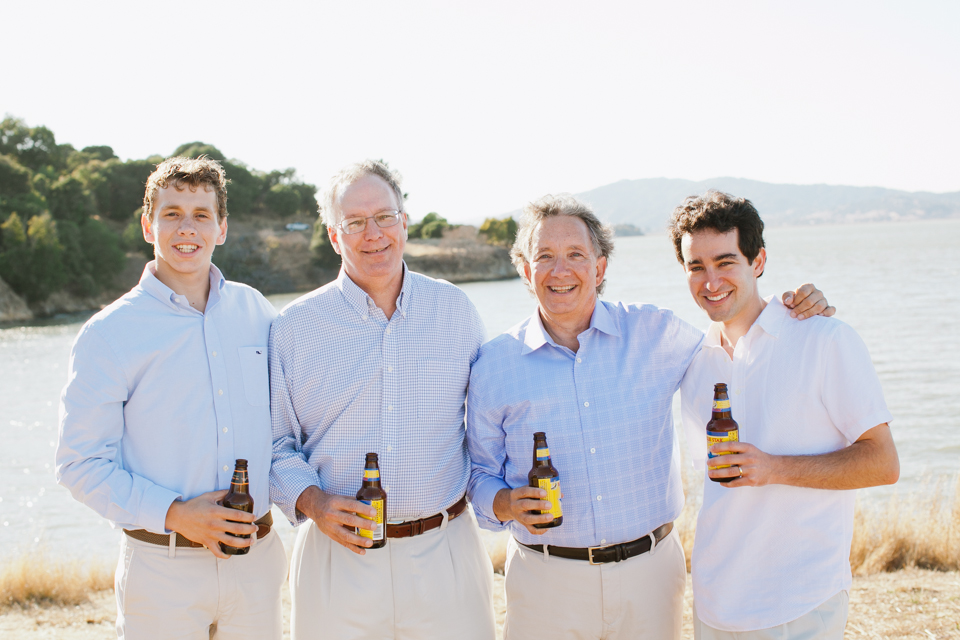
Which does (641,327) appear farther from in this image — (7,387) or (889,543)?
(7,387)

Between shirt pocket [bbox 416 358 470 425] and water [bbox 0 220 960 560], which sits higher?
shirt pocket [bbox 416 358 470 425]

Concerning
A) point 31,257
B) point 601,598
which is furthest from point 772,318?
point 31,257

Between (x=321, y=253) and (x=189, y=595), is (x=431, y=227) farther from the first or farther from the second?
(x=189, y=595)

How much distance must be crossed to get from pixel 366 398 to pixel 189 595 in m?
1.18

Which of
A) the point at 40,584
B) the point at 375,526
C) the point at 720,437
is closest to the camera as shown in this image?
the point at 720,437

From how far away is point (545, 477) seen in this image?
10.3 ft

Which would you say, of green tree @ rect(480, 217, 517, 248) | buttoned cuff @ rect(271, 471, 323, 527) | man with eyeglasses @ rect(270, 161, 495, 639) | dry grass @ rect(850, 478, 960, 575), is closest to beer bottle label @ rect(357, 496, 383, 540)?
man with eyeglasses @ rect(270, 161, 495, 639)

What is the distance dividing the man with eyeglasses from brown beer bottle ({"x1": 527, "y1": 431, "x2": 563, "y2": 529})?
1.86 feet

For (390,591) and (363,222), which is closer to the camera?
(390,591)

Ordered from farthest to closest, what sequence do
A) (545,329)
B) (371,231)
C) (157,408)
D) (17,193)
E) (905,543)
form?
(17,193)
(905,543)
(545,329)
(371,231)
(157,408)

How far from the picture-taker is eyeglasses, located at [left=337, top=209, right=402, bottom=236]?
3.57m

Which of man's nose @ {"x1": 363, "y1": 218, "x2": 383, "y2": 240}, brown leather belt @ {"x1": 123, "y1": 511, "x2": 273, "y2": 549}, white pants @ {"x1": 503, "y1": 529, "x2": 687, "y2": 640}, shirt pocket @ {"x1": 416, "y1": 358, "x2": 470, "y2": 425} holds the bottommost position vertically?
white pants @ {"x1": 503, "y1": 529, "x2": 687, "y2": 640}

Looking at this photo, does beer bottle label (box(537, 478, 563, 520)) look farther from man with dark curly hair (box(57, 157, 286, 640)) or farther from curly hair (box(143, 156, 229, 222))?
curly hair (box(143, 156, 229, 222))

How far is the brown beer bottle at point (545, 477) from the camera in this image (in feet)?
10.2
